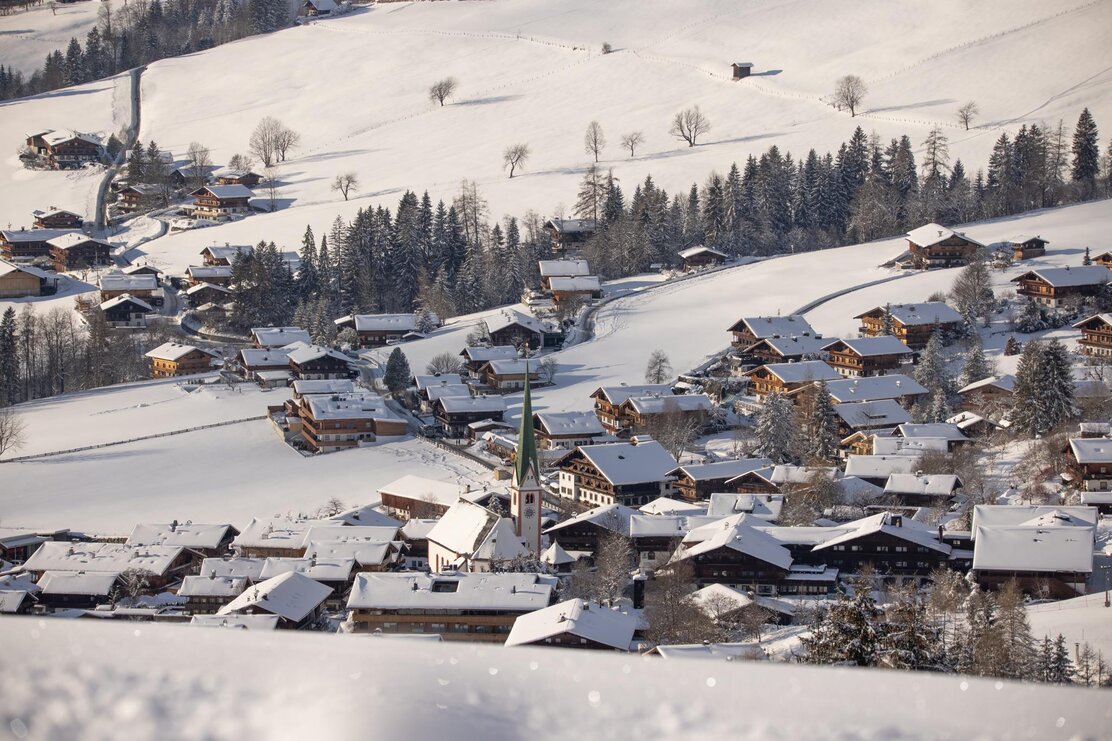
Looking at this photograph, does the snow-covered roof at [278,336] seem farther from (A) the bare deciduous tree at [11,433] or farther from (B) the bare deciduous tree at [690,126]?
(B) the bare deciduous tree at [690,126]

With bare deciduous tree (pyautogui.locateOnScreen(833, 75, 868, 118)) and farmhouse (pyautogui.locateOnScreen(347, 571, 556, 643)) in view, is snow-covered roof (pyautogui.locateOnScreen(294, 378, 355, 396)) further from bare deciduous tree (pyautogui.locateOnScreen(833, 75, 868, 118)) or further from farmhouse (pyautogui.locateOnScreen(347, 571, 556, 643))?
bare deciduous tree (pyautogui.locateOnScreen(833, 75, 868, 118))

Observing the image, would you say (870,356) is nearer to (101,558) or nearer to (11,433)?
(101,558)

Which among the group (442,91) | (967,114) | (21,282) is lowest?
(21,282)

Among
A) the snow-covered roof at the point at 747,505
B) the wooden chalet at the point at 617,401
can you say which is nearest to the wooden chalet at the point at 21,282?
the wooden chalet at the point at 617,401

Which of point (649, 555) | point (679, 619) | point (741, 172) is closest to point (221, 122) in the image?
point (741, 172)

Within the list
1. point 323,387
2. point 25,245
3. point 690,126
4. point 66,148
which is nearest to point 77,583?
point 323,387

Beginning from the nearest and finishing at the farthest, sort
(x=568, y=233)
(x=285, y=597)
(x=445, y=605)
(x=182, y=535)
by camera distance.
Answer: (x=445, y=605), (x=285, y=597), (x=182, y=535), (x=568, y=233)
